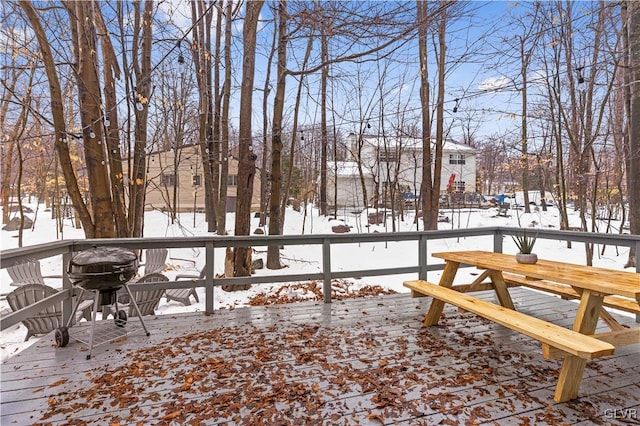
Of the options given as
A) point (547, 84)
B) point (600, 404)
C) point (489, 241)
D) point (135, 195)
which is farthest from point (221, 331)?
point (489, 241)

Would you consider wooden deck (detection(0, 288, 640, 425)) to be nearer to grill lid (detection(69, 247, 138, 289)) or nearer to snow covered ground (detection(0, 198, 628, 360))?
grill lid (detection(69, 247, 138, 289))

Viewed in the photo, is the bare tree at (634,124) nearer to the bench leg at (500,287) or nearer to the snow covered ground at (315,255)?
the snow covered ground at (315,255)

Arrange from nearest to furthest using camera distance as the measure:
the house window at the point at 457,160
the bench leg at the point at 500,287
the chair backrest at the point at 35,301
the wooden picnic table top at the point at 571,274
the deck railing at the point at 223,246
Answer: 1. the wooden picnic table top at the point at 571,274
2. the deck railing at the point at 223,246
3. the bench leg at the point at 500,287
4. the chair backrest at the point at 35,301
5. the house window at the point at 457,160

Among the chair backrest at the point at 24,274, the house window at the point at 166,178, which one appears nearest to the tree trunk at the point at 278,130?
the house window at the point at 166,178

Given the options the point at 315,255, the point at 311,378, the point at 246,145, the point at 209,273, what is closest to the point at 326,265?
the point at 209,273

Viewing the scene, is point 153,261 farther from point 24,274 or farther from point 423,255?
point 423,255

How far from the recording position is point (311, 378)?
2289 mm

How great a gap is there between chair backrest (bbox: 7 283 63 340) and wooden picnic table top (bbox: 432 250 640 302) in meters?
4.10

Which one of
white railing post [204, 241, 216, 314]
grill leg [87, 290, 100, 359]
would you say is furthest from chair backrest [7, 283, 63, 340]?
white railing post [204, 241, 216, 314]

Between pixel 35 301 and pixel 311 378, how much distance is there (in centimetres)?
322

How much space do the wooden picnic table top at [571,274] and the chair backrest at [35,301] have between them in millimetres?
4105

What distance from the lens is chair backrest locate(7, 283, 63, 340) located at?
11.6 ft

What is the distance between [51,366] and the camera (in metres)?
2.47

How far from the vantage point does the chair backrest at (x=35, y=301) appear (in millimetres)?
3547
